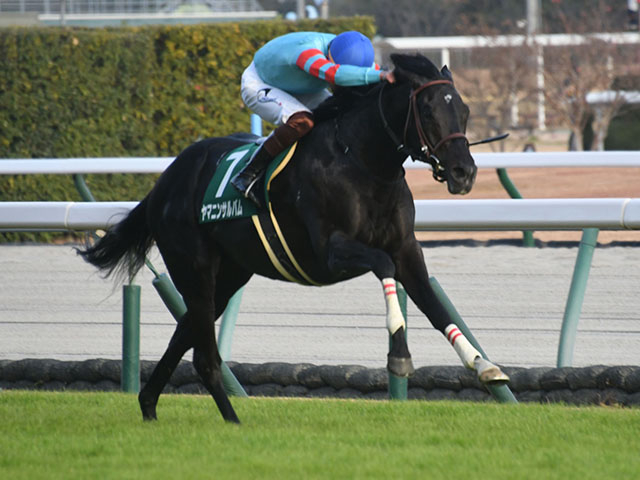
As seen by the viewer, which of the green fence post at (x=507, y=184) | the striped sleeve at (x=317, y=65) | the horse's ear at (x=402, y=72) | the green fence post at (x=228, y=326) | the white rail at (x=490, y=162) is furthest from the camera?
the white rail at (x=490, y=162)

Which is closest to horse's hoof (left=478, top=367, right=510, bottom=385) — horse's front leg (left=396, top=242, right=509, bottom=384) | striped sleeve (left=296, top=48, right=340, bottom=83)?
horse's front leg (left=396, top=242, right=509, bottom=384)

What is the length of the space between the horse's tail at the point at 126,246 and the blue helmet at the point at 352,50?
1.23 m

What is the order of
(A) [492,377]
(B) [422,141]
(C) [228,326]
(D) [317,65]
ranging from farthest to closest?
(C) [228,326] < (D) [317,65] < (B) [422,141] < (A) [492,377]

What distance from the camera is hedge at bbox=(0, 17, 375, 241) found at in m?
12.1

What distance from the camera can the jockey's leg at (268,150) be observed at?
460 cm

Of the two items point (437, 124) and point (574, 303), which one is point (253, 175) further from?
point (574, 303)

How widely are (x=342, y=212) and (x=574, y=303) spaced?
1433 mm

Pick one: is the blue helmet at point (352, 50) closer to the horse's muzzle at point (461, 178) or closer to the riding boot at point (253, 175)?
the riding boot at point (253, 175)

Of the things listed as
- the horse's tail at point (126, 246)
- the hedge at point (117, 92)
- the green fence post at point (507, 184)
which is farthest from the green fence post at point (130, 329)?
the hedge at point (117, 92)

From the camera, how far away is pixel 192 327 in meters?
4.91

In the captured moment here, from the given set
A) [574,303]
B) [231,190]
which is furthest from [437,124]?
[574,303]

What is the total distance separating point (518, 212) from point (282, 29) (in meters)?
8.98

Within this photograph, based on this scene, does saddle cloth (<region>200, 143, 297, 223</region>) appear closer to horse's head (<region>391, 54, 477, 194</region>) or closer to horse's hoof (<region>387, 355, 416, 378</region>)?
horse's head (<region>391, 54, 477, 194</region>)

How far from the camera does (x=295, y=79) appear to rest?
4938mm
